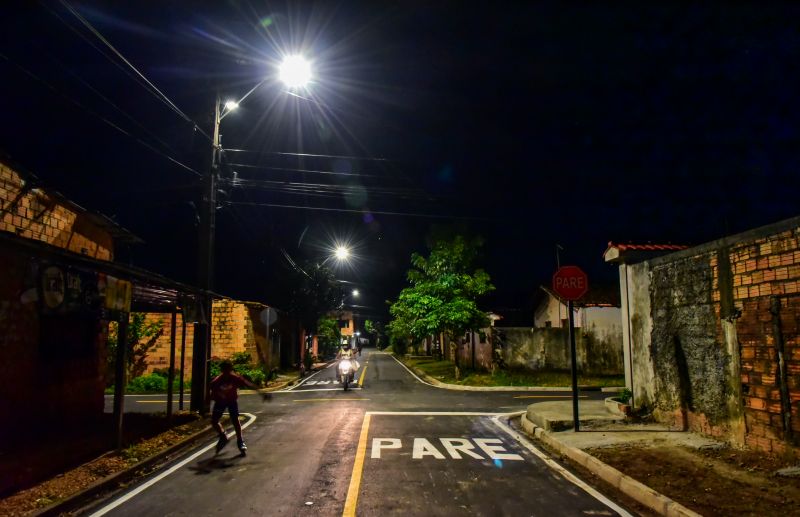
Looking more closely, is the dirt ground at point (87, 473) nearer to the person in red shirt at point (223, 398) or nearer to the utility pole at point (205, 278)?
the person in red shirt at point (223, 398)

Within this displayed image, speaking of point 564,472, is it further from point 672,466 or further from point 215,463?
point 215,463

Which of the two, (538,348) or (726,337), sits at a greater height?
(726,337)

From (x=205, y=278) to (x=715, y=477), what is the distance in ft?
38.9

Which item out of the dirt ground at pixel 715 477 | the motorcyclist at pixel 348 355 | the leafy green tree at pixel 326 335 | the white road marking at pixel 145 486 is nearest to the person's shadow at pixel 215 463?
the white road marking at pixel 145 486

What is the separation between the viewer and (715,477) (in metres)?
6.93

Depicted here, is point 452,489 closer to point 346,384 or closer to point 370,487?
point 370,487

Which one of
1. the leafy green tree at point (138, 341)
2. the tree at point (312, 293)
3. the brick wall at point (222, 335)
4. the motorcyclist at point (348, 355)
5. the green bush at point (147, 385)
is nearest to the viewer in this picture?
the motorcyclist at point (348, 355)

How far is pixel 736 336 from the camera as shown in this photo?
8.56 meters

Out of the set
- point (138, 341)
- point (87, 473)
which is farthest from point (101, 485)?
point (138, 341)

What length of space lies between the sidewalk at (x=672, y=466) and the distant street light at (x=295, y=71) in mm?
10015

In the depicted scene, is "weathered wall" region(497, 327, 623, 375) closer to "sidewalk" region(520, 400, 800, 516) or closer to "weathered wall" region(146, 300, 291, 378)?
"weathered wall" region(146, 300, 291, 378)

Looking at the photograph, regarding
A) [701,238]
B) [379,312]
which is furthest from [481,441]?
[379,312]

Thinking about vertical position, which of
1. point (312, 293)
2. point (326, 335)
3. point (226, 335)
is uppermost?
point (312, 293)

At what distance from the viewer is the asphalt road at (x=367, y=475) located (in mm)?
5996
